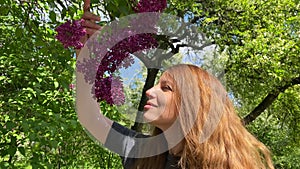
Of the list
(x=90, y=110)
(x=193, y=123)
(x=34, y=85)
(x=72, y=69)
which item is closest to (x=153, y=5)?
(x=193, y=123)

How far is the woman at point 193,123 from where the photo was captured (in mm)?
1044

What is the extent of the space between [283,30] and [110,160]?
2.58 metres

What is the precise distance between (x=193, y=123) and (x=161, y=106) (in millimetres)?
82

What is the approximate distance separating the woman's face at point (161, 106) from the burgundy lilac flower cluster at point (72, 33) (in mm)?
214

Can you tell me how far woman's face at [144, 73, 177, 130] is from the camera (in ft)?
3.39

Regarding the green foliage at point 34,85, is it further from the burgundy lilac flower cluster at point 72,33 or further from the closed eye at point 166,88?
the closed eye at point 166,88

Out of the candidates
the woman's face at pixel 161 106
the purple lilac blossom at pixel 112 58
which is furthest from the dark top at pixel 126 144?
the purple lilac blossom at pixel 112 58

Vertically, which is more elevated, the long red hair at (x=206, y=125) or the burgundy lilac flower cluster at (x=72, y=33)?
the burgundy lilac flower cluster at (x=72, y=33)

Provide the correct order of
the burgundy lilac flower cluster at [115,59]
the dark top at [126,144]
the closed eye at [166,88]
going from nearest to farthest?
the burgundy lilac flower cluster at [115,59]
the closed eye at [166,88]
the dark top at [126,144]

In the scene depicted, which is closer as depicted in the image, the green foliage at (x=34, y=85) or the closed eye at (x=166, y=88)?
the closed eye at (x=166, y=88)

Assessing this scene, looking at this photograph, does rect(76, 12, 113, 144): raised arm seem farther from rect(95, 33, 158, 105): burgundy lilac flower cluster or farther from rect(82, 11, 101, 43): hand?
rect(95, 33, 158, 105): burgundy lilac flower cluster

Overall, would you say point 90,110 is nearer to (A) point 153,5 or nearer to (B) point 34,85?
(A) point 153,5

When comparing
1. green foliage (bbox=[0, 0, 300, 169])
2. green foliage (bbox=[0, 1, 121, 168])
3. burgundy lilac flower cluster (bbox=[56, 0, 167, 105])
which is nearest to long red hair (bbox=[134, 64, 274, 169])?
burgundy lilac flower cluster (bbox=[56, 0, 167, 105])

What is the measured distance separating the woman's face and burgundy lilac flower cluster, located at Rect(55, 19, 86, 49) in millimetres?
214
